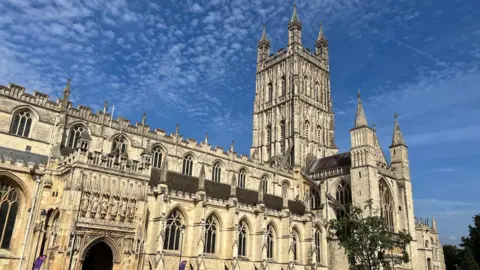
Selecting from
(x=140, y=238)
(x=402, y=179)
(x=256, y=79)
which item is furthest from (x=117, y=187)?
(x=256, y=79)

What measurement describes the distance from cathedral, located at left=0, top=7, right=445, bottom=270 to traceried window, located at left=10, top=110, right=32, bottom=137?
8 cm

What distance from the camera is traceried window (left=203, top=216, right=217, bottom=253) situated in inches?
1211

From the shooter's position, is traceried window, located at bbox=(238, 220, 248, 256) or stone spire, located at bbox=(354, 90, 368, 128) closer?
traceried window, located at bbox=(238, 220, 248, 256)

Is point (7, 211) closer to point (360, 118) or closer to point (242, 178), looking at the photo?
point (242, 178)

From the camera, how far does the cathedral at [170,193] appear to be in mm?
24109

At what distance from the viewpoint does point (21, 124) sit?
29578 millimetres

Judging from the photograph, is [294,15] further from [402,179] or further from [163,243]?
[163,243]

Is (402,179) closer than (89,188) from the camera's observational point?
No

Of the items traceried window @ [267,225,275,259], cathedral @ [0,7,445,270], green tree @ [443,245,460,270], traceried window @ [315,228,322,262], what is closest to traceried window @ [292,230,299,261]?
cathedral @ [0,7,445,270]

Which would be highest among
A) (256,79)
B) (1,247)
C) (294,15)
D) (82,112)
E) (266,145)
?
(294,15)

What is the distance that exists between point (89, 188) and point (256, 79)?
143 feet

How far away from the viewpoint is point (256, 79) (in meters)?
63.8

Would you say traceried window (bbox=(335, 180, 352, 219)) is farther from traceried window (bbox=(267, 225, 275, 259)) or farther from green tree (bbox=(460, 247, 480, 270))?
green tree (bbox=(460, 247, 480, 270))

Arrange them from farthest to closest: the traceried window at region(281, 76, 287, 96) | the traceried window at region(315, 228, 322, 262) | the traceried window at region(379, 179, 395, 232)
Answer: the traceried window at region(281, 76, 287, 96) < the traceried window at region(379, 179, 395, 232) < the traceried window at region(315, 228, 322, 262)
